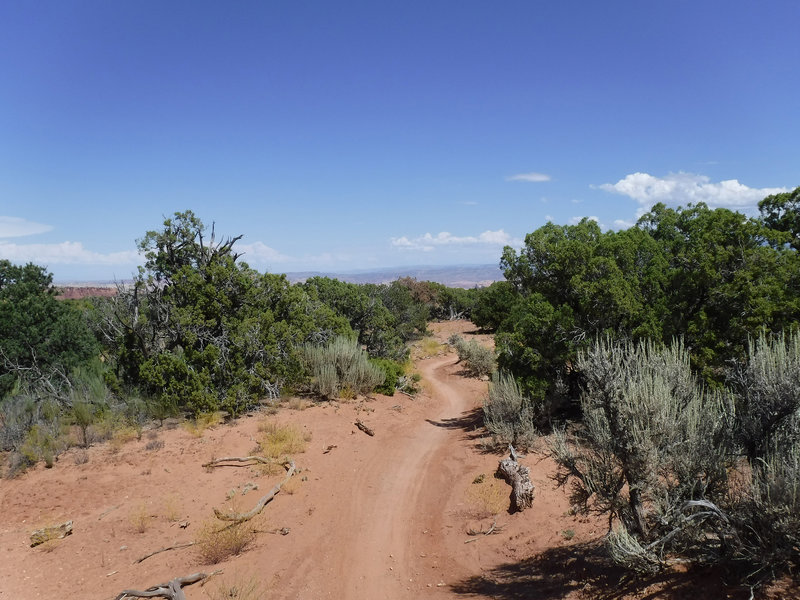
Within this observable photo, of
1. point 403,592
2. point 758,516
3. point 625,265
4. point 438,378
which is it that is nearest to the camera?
point 758,516

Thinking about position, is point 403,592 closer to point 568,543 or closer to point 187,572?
point 568,543

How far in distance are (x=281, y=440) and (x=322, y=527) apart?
3.39m

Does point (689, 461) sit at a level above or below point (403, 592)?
above

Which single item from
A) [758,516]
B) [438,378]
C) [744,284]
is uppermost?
[744,284]

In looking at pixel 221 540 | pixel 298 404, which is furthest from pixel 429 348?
pixel 221 540

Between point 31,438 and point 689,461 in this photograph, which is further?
point 31,438

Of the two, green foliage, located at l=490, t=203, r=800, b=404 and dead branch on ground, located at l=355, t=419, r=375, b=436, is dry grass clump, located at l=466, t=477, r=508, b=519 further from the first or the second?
dead branch on ground, located at l=355, t=419, r=375, b=436

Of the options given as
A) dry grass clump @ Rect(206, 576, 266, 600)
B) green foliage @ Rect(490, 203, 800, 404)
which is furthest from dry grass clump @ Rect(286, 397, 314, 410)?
dry grass clump @ Rect(206, 576, 266, 600)

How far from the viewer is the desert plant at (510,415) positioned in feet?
34.1

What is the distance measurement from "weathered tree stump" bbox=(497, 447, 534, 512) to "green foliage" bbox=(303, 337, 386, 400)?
6745 mm

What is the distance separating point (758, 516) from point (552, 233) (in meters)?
9.34

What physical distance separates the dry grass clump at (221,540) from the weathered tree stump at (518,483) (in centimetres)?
420

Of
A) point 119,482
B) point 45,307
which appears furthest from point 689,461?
point 45,307

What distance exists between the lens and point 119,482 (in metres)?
8.72
